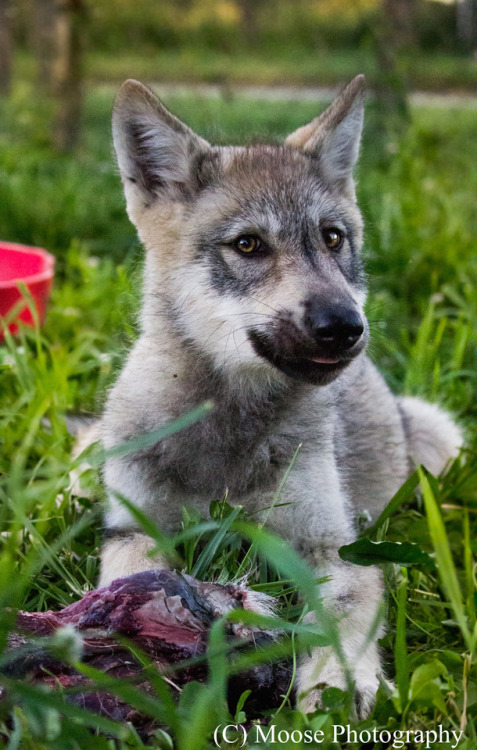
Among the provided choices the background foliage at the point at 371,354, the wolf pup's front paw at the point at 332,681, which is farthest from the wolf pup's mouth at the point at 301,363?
the wolf pup's front paw at the point at 332,681

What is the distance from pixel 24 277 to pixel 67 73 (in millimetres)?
4053

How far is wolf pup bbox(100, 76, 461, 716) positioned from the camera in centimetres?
247

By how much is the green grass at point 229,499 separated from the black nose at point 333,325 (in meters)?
0.51

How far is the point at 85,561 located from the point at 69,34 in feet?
21.1

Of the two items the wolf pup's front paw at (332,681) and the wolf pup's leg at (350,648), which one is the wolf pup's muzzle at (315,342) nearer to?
the wolf pup's leg at (350,648)

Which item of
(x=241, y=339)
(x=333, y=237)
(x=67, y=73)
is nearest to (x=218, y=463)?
Answer: (x=241, y=339)

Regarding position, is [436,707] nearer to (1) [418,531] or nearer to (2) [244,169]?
(1) [418,531]

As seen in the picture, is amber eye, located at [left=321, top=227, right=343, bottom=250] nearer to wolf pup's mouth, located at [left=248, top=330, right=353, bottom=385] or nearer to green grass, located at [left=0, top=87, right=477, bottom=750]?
wolf pup's mouth, located at [left=248, top=330, right=353, bottom=385]

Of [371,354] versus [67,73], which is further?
[67,73]

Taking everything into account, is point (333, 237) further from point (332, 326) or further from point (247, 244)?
point (332, 326)

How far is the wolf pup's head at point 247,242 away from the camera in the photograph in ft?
8.01

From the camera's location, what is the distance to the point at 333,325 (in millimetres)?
2320

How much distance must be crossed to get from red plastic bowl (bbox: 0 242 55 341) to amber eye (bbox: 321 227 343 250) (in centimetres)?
172

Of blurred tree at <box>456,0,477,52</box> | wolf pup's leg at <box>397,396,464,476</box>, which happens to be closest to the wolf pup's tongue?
wolf pup's leg at <box>397,396,464,476</box>
